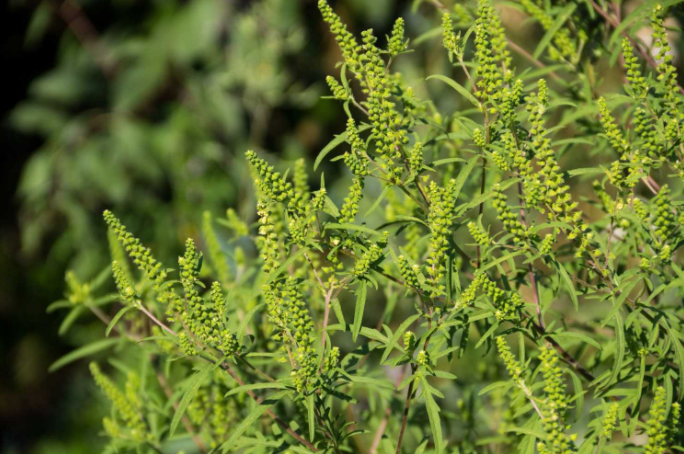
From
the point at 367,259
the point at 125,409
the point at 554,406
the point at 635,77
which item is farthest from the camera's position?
the point at 125,409

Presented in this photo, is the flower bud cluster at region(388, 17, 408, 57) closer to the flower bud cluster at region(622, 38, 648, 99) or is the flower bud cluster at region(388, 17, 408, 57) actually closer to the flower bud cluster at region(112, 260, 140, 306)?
the flower bud cluster at region(622, 38, 648, 99)

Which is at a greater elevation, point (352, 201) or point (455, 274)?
point (352, 201)

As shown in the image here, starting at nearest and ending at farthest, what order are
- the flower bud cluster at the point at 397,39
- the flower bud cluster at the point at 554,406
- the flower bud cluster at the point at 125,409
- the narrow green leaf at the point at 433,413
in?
1. the flower bud cluster at the point at 554,406
2. the narrow green leaf at the point at 433,413
3. the flower bud cluster at the point at 397,39
4. the flower bud cluster at the point at 125,409

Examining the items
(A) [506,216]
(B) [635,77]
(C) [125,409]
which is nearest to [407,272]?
(A) [506,216]

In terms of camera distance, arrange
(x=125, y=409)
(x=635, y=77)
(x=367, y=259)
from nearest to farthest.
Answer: (x=367, y=259)
(x=635, y=77)
(x=125, y=409)

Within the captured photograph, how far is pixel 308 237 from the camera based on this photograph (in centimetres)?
123

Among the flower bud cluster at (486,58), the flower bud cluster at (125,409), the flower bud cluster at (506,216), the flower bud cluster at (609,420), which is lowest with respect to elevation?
the flower bud cluster at (125,409)

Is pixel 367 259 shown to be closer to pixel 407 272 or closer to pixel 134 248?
pixel 407 272

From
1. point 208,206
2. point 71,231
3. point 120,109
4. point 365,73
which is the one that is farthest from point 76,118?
point 365,73

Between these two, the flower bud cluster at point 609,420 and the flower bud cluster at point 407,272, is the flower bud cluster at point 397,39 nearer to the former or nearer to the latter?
the flower bud cluster at point 407,272

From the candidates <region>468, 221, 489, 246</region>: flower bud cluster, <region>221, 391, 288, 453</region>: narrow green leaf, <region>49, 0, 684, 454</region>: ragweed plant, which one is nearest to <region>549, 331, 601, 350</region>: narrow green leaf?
<region>49, 0, 684, 454</region>: ragweed plant

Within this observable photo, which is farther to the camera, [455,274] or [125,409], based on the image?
[125,409]

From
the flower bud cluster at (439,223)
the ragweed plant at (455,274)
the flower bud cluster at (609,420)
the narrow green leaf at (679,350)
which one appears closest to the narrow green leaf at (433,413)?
the ragweed plant at (455,274)

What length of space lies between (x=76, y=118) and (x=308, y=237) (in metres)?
3.57
